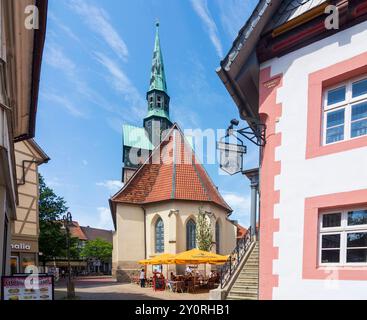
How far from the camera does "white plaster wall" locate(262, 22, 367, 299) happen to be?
5.48 m

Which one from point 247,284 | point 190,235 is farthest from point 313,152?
point 190,235

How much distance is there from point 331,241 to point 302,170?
136cm

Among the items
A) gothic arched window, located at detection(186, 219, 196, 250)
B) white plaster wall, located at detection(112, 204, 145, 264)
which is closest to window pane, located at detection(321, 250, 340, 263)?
gothic arched window, located at detection(186, 219, 196, 250)

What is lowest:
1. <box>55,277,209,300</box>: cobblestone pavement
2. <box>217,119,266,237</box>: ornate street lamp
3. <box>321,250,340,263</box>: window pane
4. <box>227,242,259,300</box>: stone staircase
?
<box>55,277,209,300</box>: cobblestone pavement

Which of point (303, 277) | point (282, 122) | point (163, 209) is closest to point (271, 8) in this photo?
point (282, 122)

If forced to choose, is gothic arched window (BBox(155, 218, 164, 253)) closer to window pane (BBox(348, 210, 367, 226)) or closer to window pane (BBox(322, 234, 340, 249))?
window pane (BBox(322, 234, 340, 249))

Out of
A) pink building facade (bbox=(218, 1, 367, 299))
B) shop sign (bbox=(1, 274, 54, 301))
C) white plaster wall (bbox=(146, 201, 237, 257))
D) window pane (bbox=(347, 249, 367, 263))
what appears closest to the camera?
window pane (bbox=(347, 249, 367, 263))

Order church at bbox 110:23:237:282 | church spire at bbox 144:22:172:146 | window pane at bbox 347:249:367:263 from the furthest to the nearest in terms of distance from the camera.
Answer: church spire at bbox 144:22:172:146
church at bbox 110:23:237:282
window pane at bbox 347:249:367:263

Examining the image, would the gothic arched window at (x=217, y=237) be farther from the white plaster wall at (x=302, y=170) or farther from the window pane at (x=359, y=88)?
the window pane at (x=359, y=88)

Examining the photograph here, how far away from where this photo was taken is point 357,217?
17.8 feet

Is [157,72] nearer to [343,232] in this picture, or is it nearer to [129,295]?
[129,295]

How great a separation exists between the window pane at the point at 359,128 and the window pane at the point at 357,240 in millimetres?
1705

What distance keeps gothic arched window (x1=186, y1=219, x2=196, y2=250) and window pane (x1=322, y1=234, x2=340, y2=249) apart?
22962mm
